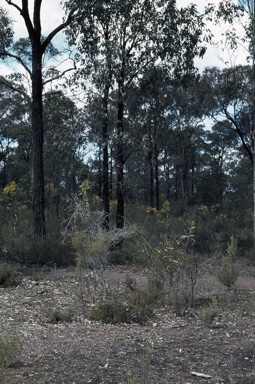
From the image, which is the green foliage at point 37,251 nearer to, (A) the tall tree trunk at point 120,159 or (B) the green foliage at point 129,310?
(A) the tall tree trunk at point 120,159

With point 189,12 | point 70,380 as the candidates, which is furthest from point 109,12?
point 70,380

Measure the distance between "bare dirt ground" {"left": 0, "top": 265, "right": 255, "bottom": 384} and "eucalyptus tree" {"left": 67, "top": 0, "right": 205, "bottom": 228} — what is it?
23.7 ft

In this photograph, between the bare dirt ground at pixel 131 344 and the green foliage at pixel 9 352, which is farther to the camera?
the bare dirt ground at pixel 131 344

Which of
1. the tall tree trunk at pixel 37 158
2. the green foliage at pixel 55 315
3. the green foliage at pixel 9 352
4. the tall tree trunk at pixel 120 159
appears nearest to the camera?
the green foliage at pixel 9 352

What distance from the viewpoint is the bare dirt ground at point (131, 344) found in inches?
202

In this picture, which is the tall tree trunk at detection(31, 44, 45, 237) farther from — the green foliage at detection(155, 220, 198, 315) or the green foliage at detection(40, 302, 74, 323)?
the green foliage at detection(40, 302, 74, 323)

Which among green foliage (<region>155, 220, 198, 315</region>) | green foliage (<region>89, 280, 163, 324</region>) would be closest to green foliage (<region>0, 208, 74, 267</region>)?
green foliage (<region>155, 220, 198, 315</region>)

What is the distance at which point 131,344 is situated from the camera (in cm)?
637

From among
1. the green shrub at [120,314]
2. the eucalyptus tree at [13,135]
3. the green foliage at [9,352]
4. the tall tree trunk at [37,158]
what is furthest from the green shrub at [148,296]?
the eucalyptus tree at [13,135]

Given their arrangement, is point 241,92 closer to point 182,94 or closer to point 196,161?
point 182,94

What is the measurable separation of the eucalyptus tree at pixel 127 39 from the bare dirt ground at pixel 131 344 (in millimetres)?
7238

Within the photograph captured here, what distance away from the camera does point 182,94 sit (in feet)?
96.9

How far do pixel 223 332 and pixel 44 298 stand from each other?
3.36 metres

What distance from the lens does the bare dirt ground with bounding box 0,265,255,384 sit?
5125mm
